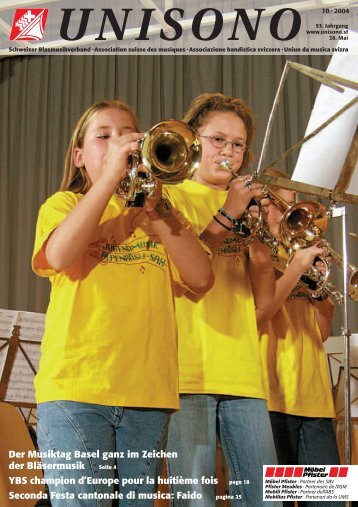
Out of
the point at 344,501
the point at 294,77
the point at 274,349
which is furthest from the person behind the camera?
the point at 294,77

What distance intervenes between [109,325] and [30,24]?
1.37 metres

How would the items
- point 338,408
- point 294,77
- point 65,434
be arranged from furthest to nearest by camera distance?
point 294,77 → point 338,408 → point 65,434

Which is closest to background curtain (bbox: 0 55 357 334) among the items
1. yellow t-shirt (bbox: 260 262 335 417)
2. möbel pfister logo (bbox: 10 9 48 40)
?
möbel pfister logo (bbox: 10 9 48 40)

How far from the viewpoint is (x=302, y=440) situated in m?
1.98

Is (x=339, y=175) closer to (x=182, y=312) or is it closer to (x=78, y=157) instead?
(x=182, y=312)

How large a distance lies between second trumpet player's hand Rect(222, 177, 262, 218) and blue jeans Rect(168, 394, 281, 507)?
1.58ft

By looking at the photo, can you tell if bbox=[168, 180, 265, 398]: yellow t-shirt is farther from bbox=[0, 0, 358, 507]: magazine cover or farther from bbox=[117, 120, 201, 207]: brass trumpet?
bbox=[117, 120, 201, 207]: brass trumpet

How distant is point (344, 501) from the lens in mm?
1708

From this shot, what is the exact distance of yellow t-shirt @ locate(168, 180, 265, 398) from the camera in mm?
1619

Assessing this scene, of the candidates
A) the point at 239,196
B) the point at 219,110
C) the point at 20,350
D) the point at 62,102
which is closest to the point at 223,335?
the point at 239,196

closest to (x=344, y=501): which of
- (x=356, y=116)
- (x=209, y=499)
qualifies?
(x=209, y=499)

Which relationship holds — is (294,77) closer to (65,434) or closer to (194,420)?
(194,420)

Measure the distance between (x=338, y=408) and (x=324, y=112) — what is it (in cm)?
154

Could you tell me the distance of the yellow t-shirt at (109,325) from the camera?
132 centimetres
